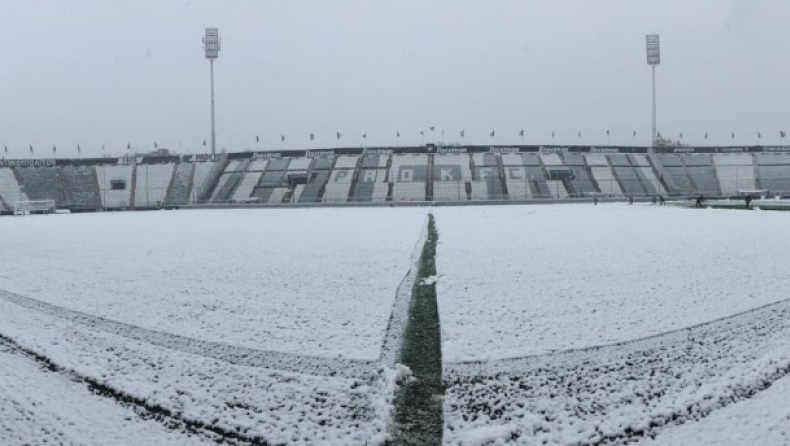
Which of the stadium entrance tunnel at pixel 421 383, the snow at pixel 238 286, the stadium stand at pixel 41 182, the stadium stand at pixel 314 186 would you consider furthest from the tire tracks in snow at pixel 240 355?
the stadium stand at pixel 41 182

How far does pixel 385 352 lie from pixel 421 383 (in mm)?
872

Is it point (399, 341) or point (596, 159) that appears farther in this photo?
point (596, 159)

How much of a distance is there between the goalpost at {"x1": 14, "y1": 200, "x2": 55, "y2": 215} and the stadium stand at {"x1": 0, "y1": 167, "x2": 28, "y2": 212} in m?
3.33

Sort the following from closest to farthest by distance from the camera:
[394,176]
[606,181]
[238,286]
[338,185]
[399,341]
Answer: [399,341] → [238,286] → [338,185] → [606,181] → [394,176]

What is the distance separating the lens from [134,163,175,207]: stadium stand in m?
60.4

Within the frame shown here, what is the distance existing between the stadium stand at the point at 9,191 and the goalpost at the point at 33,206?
3.33 meters

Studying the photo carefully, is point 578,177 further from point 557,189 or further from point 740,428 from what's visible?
point 740,428

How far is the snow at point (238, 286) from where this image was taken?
6204 mm

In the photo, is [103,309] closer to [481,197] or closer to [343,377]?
[343,377]

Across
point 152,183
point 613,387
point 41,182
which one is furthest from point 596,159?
point 613,387

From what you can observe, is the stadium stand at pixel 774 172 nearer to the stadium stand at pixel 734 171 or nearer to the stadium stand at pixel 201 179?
the stadium stand at pixel 734 171

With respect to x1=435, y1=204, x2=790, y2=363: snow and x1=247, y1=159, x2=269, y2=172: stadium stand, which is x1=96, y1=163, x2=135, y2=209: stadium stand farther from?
x1=435, y1=204, x2=790, y2=363: snow

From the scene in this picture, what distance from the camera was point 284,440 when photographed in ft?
11.8

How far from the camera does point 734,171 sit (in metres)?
62.6
